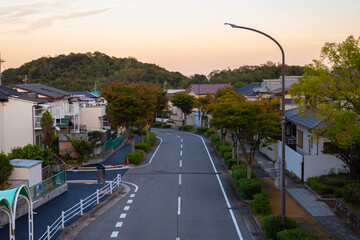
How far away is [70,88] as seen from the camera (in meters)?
91.8

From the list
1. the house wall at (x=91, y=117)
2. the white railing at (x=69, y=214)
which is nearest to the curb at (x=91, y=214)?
the white railing at (x=69, y=214)

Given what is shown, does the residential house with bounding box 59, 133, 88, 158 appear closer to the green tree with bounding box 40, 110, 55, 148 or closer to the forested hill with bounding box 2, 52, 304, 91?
the green tree with bounding box 40, 110, 55, 148

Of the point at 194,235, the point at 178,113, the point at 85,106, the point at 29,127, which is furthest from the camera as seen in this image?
the point at 178,113

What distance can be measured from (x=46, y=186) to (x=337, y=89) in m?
15.0

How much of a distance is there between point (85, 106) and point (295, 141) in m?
27.3

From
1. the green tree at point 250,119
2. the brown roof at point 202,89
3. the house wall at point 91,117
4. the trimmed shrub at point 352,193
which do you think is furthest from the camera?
the brown roof at point 202,89

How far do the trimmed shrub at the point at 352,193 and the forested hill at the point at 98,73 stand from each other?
252ft

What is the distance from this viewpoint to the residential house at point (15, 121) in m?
28.9

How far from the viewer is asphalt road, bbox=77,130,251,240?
45.5 feet

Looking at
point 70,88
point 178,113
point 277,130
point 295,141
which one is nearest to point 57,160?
point 277,130

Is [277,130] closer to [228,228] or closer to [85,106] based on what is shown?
[228,228]

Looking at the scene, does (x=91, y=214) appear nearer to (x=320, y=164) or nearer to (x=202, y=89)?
(x=320, y=164)

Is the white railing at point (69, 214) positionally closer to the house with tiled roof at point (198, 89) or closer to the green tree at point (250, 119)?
the green tree at point (250, 119)

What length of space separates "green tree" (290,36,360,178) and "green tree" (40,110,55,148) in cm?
2016
